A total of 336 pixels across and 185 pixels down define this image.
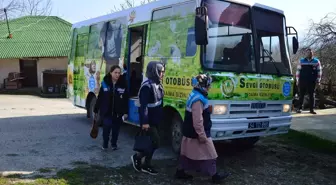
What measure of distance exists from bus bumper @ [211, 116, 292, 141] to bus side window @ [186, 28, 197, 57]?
117 cm

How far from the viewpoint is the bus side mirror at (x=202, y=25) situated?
17.5ft

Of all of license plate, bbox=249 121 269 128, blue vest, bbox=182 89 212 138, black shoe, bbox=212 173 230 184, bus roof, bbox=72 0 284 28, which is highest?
bus roof, bbox=72 0 284 28

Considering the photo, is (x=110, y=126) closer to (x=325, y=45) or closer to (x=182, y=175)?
(x=182, y=175)

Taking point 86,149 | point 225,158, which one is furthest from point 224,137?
point 86,149

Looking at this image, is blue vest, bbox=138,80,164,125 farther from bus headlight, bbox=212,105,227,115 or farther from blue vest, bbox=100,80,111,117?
blue vest, bbox=100,80,111,117

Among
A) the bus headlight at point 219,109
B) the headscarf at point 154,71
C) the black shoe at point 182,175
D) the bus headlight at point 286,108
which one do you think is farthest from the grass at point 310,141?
the headscarf at point 154,71

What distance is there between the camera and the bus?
5.69 metres

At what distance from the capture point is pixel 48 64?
25.0 meters

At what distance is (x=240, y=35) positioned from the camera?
19.9 ft

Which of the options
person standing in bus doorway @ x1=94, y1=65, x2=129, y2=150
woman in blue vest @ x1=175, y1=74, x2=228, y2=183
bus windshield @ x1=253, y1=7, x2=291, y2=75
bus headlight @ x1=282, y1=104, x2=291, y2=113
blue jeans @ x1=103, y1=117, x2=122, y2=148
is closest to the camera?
woman in blue vest @ x1=175, y1=74, x2=228, y2=183

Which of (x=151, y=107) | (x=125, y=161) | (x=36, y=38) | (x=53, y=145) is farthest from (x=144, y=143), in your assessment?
(x=36, y=38)

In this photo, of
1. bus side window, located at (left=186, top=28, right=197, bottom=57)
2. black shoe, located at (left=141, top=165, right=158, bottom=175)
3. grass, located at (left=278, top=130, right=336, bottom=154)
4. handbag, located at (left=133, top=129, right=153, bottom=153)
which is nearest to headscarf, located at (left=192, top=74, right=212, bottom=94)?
bus side window, located at (left=186, top=28, right=197, bottom=57)

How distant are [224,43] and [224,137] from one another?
1.52m

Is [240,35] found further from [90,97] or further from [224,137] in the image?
[90,97]
